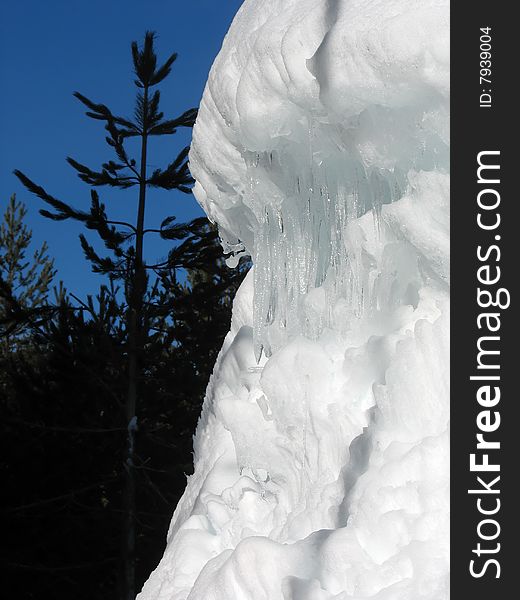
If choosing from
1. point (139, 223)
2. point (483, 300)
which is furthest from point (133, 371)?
point (483, 300)

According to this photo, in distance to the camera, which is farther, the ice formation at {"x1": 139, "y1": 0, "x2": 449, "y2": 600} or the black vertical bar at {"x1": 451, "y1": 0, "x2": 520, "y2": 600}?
the ice formation at {"x1": 139, "y1": 0, "x2": 449, "y2": 600}

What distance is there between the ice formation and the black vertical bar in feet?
0.28

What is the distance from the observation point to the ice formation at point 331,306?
2.07 m

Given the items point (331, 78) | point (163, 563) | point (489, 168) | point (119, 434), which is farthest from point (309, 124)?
point (119, 434)

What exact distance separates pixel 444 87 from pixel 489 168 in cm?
27

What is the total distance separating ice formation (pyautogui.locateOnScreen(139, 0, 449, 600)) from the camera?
2.07 metres

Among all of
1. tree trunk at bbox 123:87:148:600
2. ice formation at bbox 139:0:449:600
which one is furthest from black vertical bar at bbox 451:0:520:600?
tree trunk at bbox 123:87:148:600

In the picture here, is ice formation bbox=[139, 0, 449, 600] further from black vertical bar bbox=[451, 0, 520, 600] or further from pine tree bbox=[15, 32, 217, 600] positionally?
pine tree bbox=[15, 32, 217, 600]

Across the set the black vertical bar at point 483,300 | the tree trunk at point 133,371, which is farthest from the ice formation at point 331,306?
the tree trunk at point 133,371

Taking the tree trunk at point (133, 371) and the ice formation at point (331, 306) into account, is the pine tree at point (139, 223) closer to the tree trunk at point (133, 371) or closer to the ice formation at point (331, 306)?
the tree trunk at point (133, 371)

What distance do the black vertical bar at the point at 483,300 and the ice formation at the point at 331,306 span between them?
85mm

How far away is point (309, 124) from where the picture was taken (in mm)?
2539

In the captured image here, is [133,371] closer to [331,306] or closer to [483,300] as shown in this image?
[331,306]

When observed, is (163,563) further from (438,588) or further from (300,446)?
(438,588)
